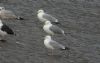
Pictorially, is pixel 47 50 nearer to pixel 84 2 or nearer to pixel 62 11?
pixel 62 11

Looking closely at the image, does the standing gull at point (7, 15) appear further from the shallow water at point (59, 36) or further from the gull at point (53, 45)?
the gull at point (53, 45)

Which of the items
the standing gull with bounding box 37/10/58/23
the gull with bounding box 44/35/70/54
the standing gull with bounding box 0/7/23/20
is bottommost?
the gull with bounding box 44/35/70/54

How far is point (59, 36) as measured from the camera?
1677 centimetres

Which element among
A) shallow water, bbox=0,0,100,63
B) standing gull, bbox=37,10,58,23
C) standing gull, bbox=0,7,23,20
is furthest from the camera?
standing gull, bbox=0,7,23,20

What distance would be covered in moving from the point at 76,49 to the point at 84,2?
8561mm

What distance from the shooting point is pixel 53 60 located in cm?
1389

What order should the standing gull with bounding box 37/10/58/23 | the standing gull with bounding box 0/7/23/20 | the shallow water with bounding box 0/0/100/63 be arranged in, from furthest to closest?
the standing gull with bounding box 0/7/23/20
the standing gull with bounding box 37/10/58/23
the shallow water with bounding box 0/0/100/63

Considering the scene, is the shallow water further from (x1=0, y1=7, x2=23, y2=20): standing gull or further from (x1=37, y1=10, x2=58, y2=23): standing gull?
(x1=37, y1=10, x2=58, y2=23): standing gull

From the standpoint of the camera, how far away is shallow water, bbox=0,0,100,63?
14.1 metres

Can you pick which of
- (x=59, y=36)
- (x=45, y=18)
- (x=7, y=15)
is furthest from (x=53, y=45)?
(x=7, y=15)

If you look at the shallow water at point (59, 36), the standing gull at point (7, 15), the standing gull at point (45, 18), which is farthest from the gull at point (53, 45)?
the standing gull at point (7, 15)

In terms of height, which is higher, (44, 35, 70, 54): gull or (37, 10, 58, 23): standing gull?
(37, 10, 58, 23): standing gull

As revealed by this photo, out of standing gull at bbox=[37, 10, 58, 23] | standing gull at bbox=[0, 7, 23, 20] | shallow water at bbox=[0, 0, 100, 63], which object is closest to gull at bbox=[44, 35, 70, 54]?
shallow water at bbox=[0, 0, 100, 63]

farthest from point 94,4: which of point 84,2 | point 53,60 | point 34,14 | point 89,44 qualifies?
point 53,60
